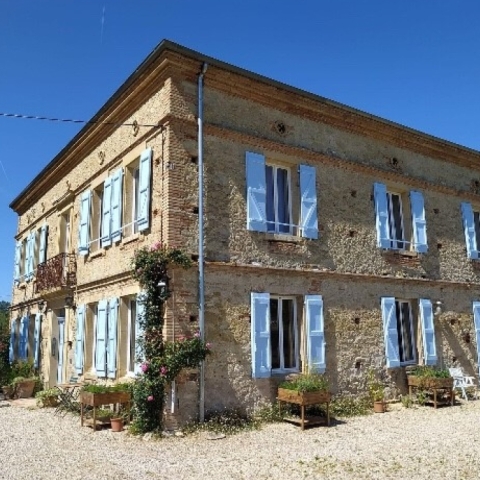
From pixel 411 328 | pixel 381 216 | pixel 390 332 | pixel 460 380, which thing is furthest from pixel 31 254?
pixel 460 380

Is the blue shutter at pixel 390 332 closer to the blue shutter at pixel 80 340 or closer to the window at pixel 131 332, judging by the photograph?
the window at pixel 131 332

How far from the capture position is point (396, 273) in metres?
11.4

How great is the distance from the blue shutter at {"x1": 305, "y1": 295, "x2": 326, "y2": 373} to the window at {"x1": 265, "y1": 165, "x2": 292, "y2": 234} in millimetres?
1528

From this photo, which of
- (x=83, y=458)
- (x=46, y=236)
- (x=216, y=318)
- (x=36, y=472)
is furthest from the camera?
(x=46, y=236)

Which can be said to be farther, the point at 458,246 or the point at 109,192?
A: the point at 458,246

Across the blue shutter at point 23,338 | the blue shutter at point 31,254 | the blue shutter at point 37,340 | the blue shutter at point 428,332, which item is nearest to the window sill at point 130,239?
the blue shutter at point 37,340

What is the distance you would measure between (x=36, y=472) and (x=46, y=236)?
10.1m

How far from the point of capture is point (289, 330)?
31.6 ft

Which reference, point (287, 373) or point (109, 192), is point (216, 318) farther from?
point (109, 192)

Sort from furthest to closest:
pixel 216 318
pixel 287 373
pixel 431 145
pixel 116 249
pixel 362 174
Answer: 1. pixel 431 145
2. pixel 362 174
3. pixel 116 249
4. pixel 287 373
5. pixel 216 318

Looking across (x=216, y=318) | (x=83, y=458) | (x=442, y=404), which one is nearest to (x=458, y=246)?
(x=442, y=404)

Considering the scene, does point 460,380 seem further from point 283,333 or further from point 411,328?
point 283,333

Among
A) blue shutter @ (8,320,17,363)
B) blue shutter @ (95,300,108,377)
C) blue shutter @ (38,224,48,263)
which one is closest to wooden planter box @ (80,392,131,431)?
blue shutter @ (95,300,108,377)

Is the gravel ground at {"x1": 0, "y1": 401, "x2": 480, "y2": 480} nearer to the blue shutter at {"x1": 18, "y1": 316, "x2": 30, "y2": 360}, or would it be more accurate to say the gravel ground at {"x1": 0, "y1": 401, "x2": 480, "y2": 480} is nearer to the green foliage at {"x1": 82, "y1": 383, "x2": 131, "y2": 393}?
the green foliage at {"x1": 82, "y1": 383, "x2": 131, "y2": 393}
